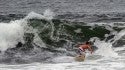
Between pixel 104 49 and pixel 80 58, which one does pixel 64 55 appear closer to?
pixel 80 58

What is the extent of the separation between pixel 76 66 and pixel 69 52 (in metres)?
2.76

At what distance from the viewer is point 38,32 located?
21688mm

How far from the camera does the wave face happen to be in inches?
714

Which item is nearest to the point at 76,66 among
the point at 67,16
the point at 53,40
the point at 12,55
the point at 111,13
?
the point at 12,55

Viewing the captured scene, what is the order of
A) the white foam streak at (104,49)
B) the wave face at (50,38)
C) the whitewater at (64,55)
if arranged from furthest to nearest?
the wave face at (50,38) < the white foam streak at (104,49) < the whitewater at (64,55)

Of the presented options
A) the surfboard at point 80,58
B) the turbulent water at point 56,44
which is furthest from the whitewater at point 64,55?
the surfboard at point 80,58

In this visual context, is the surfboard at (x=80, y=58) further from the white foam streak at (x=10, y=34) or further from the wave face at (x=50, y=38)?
the white foam streak at (x=10, y=34)

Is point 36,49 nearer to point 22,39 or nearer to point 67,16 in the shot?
point 22,39

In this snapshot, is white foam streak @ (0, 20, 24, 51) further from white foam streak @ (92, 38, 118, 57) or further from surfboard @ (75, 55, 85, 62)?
surfboard @ (75, 55, 85, 62)

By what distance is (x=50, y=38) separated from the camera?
21250 mm

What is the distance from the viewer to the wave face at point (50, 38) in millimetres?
18141

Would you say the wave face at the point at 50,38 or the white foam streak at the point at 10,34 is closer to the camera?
the wave face at the point at 50,38

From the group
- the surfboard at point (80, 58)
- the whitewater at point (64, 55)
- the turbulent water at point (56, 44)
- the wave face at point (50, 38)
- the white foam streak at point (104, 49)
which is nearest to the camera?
the whitewater at point (64, 55)

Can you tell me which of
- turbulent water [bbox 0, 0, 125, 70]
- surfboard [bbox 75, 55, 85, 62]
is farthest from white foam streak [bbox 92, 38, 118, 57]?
surfboard [bbox 75, 55, 85, 62]
